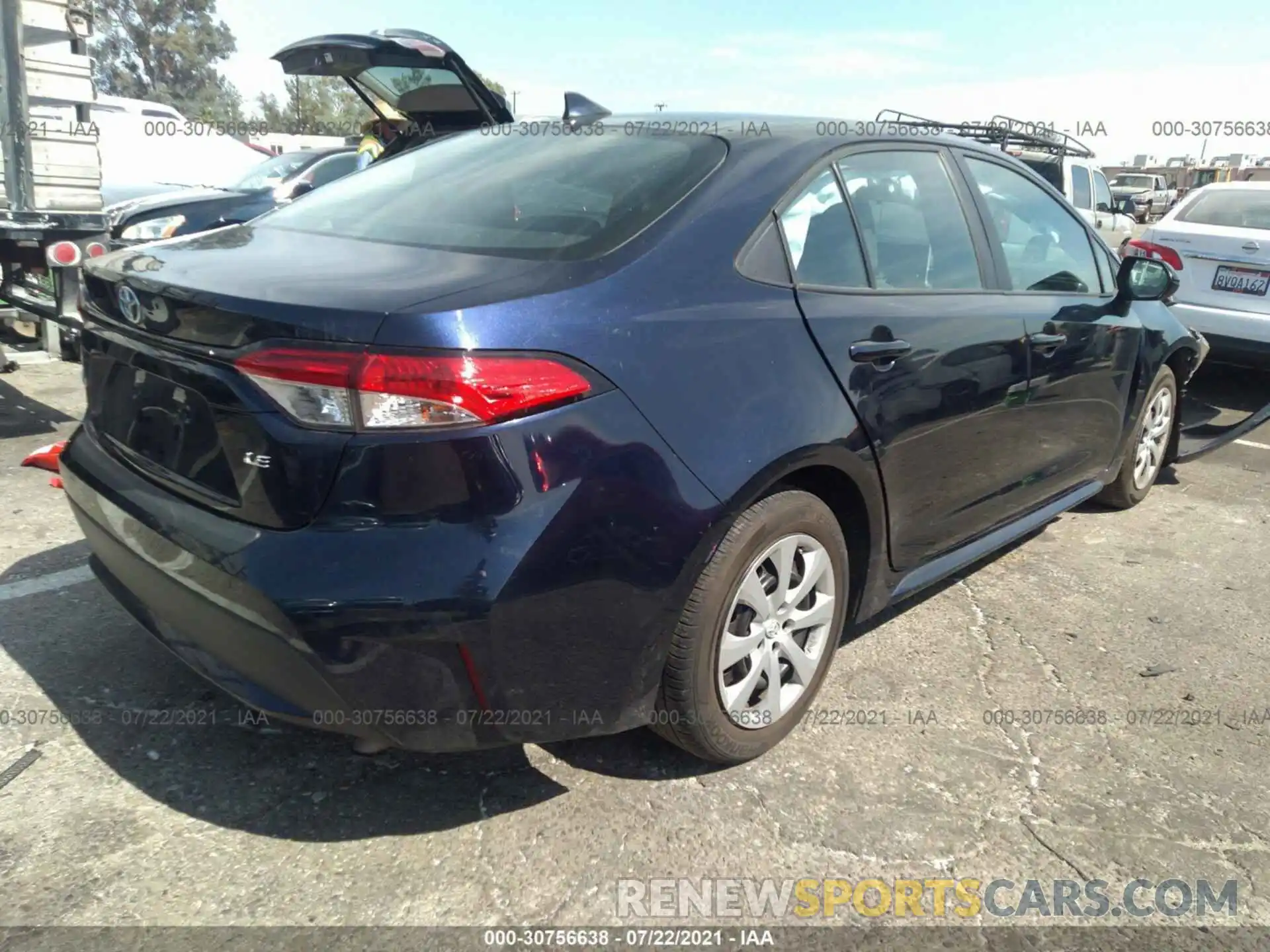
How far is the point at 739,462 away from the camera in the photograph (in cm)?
217

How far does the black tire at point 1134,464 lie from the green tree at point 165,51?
55976mm

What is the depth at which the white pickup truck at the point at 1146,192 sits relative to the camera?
99.9 feet

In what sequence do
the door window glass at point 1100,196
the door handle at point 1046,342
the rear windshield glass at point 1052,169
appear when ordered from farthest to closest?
1. the door window glass at point 1100,196
2. the rear windshield glass at point 1052,169
3. the door handle at point 1046,342

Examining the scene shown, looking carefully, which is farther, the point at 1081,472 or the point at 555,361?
the point at 1081,472

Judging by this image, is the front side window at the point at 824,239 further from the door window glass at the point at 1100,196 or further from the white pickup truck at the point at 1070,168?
the door window glass at the point at 1100,196

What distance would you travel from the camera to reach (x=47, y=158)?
5.24 meters

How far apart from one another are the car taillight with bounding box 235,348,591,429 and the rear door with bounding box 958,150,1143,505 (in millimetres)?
2018

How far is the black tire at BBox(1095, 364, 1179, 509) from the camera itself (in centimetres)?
442

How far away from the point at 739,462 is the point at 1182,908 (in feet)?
4.60

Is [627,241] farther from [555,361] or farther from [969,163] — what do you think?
[969,163]

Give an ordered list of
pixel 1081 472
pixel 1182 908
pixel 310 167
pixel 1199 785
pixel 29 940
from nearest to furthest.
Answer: pixel 29 940
pixel 1182 908
pixel 1199 785
pixel 1081 472
pixel 310 167

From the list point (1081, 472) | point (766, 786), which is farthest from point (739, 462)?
point (1081, 472)

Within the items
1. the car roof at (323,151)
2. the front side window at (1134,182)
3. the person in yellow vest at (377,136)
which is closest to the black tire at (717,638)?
the person in yellow vest at (377,136)
